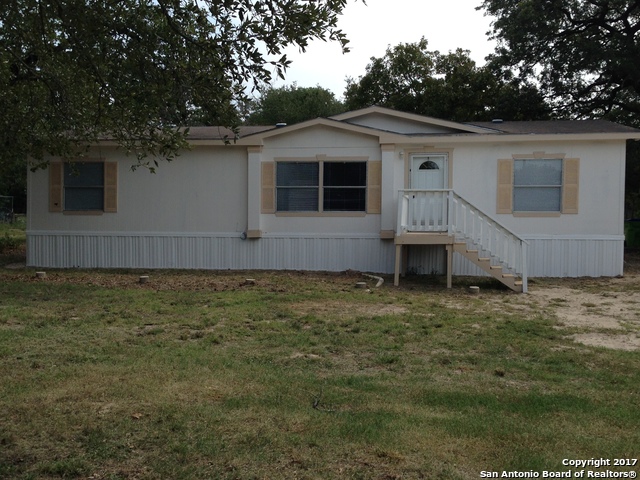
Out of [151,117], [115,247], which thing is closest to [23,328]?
[151,117]

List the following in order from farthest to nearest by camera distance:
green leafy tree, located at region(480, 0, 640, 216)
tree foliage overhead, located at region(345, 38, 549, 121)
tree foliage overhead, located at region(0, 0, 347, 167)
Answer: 1. tree foliage overhead, located at region(345, 38, 549, 121)
2. green leafy tree, located at region(480, 0, 640, 216)
3. tree foliage overhead, located at region(0, 0, 347, 167)

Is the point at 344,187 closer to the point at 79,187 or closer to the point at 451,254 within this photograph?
the point at 451,254

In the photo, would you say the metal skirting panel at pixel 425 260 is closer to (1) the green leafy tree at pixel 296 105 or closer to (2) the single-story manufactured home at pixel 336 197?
(2) the single-story manufactured home at pixel 336 197

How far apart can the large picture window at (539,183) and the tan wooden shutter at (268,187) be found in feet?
16.9

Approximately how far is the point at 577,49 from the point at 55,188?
56.3ft

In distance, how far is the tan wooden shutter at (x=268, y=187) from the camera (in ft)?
46.1

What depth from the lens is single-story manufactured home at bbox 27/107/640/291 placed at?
13.4 metres

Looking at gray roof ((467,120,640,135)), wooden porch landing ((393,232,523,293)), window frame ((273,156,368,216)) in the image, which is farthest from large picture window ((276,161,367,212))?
gray roof ((467,120,640,135))

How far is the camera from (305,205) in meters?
14.1

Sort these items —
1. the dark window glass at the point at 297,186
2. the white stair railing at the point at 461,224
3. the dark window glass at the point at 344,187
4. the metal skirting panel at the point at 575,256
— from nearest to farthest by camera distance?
the white stair railing at the point at 461,224 < the metal skirting panel at the point at 575,256 < the dark window glass at the point at 344,187 < the dark window glass at the point at 297,186

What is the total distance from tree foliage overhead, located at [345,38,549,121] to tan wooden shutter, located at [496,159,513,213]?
1089cm

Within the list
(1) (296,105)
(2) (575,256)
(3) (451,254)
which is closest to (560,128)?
(2) (575,256)

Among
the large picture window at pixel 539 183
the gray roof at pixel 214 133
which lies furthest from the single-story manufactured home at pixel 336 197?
the gray roof at pixel 214 133

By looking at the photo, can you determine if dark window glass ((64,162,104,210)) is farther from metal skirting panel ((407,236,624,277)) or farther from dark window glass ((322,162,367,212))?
metal skirting panel ((407,236,624,277))
